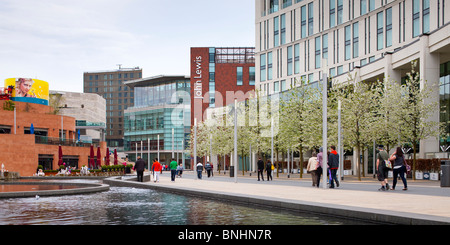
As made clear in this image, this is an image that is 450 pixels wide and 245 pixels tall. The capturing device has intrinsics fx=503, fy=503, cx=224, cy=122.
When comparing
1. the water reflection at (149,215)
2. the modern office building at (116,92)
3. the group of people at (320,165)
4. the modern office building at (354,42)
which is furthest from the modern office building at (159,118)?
the water reflection at (149,215)

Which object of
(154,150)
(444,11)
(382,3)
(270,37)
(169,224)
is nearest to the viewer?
(169,224)

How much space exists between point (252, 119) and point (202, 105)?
187 feet

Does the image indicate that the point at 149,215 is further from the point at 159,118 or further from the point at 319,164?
the point at 159,118

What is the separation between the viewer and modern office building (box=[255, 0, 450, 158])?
40.7 m

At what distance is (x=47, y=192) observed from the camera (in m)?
20.0

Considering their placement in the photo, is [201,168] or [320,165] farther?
[201,168]

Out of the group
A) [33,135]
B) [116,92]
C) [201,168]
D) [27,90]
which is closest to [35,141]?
[33,135]

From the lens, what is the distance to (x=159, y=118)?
12156 cm

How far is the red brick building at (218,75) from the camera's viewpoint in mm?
107750

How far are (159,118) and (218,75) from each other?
21.4 m

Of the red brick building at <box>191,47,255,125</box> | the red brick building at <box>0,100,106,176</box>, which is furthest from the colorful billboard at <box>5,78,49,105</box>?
the red brick building at <box>191,47,255,125</box>
